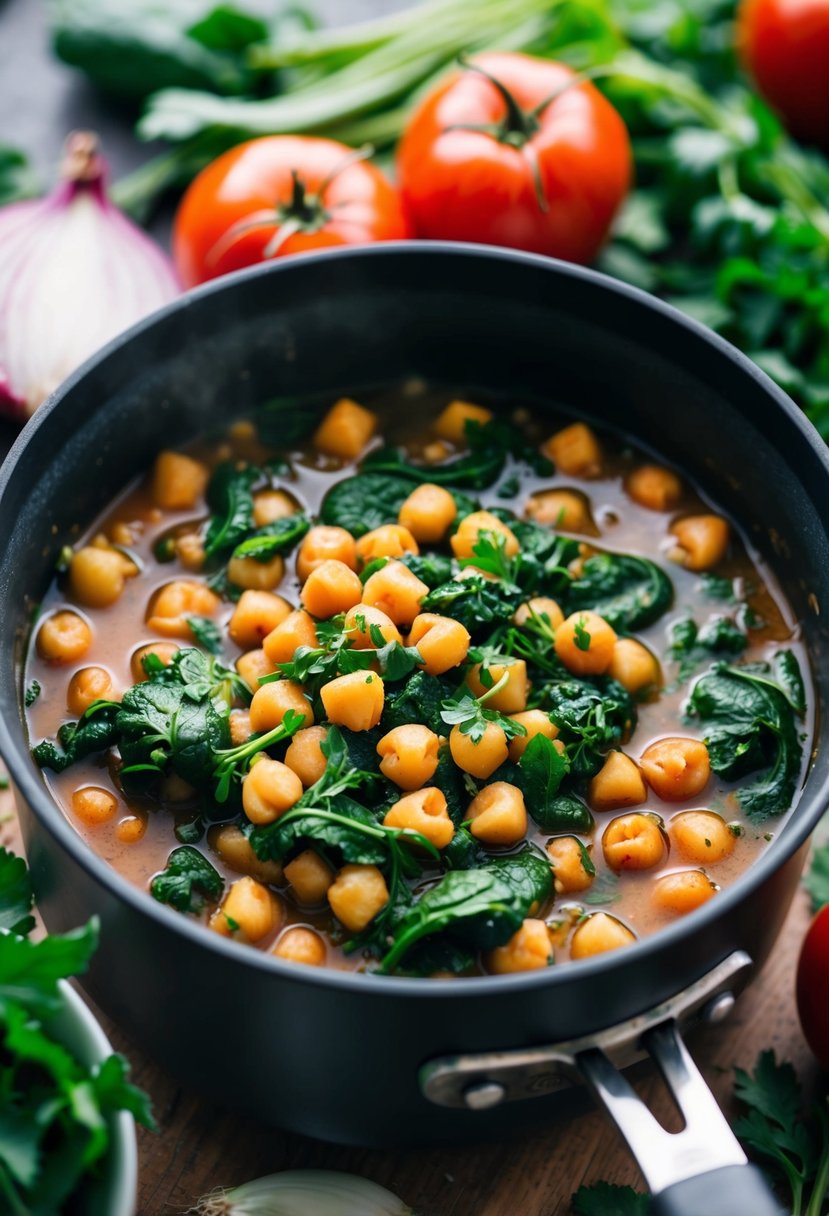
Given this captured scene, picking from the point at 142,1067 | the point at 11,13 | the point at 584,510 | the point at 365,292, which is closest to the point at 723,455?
the point at 584,510

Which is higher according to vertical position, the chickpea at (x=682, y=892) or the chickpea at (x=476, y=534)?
the chickpea at (x=476, y=534)

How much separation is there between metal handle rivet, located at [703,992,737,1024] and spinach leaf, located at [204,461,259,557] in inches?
51.5

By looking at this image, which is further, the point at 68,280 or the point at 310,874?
the point at 68,280

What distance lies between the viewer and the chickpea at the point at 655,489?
3004mm

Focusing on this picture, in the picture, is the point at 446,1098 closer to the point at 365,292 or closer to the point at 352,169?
the point at 365,292

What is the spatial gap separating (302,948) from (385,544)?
808 mm

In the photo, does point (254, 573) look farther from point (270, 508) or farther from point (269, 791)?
A: point (269, 791)

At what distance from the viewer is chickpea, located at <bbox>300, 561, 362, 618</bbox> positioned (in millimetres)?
2562

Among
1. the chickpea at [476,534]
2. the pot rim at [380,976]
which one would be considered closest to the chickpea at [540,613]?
the chickpea at [476,534]

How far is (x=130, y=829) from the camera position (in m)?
2.45

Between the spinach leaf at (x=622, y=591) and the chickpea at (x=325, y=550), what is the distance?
17.6 inches

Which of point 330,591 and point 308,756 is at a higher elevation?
point 330,591

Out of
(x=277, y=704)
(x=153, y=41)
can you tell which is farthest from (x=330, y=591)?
(x=153, y=41)

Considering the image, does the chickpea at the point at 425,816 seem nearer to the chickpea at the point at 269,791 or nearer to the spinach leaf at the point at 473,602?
the chickpea at the point at 269,791
